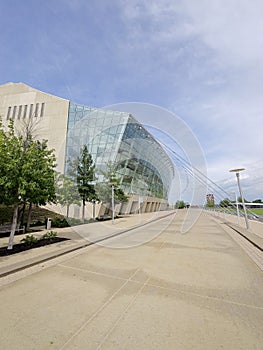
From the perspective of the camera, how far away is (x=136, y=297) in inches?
153

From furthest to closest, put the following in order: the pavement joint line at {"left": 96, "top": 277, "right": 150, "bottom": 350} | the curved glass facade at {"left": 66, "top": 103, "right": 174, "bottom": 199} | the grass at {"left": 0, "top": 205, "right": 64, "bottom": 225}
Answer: the curved glass facade at {"left": 66, "top": 103, "right": 174, "bottom": 199}
the grass at {"left": 0, "top": 205, "right": 64, "bottom": 225}
the pavement joint line at {"left": 96, "top": 277, "right": 150, "bottom": 350}

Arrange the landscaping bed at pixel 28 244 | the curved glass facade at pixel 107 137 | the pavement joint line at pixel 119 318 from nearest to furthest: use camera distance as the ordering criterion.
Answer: the pavement joint line at pixel 119 318
the landscaping bed at pixel 28 244
the curved glass facade at pixel 107 137

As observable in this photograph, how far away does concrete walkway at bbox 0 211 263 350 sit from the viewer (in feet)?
8.69

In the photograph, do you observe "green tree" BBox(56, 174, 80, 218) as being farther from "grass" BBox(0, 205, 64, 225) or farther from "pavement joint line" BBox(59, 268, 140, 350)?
"pavement joint line" BBox(59, 268, 140, 350)

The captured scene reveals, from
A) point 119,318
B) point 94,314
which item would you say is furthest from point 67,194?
point 119,318

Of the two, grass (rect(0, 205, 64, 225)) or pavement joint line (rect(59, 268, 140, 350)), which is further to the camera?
grass (rect(0, 205, 64, 225))

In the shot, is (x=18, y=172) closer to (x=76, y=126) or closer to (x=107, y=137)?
(x=107, y=137)

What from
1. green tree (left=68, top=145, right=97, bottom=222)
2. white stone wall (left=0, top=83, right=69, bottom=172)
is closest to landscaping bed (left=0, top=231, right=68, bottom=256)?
green tree (left=68, top=145, right=97, bottom=222)

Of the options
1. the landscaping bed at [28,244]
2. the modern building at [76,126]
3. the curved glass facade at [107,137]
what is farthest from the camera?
the modern building at [76,126]

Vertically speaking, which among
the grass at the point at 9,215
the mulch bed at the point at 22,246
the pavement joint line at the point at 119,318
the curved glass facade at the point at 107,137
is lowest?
the pavement joint line at the point at 119,318

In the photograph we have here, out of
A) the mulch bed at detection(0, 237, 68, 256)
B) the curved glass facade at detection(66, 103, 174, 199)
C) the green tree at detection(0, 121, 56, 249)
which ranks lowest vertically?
the mulch bed at detection(0, 237, 68, 256)

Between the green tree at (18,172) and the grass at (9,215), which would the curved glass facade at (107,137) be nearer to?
→ the grass at (9,215)

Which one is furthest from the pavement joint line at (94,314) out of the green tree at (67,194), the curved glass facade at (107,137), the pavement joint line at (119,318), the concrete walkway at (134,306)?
the curved glass facade at (107,137)

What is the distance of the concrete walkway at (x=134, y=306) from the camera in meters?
2.65
